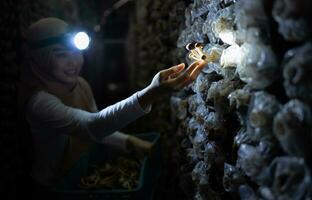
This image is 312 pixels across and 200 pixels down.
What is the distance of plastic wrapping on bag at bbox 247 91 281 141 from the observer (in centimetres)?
175

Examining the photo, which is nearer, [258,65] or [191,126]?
[258,65]

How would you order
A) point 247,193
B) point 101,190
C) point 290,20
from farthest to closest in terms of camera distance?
1. point 101,190
2. point 247,193
3. point 290,20

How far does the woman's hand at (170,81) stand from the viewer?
2.45m

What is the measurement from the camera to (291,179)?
63.4 inches

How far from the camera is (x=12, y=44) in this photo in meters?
3.72

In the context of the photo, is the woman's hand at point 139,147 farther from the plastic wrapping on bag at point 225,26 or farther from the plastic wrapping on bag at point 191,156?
the plastic wrapping on bag at point 225,26

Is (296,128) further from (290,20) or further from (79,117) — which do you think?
(79,117)

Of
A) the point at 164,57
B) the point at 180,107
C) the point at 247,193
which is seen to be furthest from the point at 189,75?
the point at 164,57

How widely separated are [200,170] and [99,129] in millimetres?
905

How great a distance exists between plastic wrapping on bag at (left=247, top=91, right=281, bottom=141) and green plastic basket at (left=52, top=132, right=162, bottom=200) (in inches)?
52.7

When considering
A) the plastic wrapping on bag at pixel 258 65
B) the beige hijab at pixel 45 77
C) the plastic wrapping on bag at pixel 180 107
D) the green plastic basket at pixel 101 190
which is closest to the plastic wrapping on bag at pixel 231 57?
the plastic wrapping on bag at pixel 258 65

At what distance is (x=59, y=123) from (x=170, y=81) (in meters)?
1.01

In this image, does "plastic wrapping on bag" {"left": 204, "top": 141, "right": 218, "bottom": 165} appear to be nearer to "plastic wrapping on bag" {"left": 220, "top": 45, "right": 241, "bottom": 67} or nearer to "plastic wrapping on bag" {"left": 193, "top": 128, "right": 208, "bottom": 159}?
"plastic wrapping on bag" {"left": 193, "top": 128, "right": 208, "bottom": 159}

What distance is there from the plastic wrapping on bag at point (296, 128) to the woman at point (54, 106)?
52.3 inches
